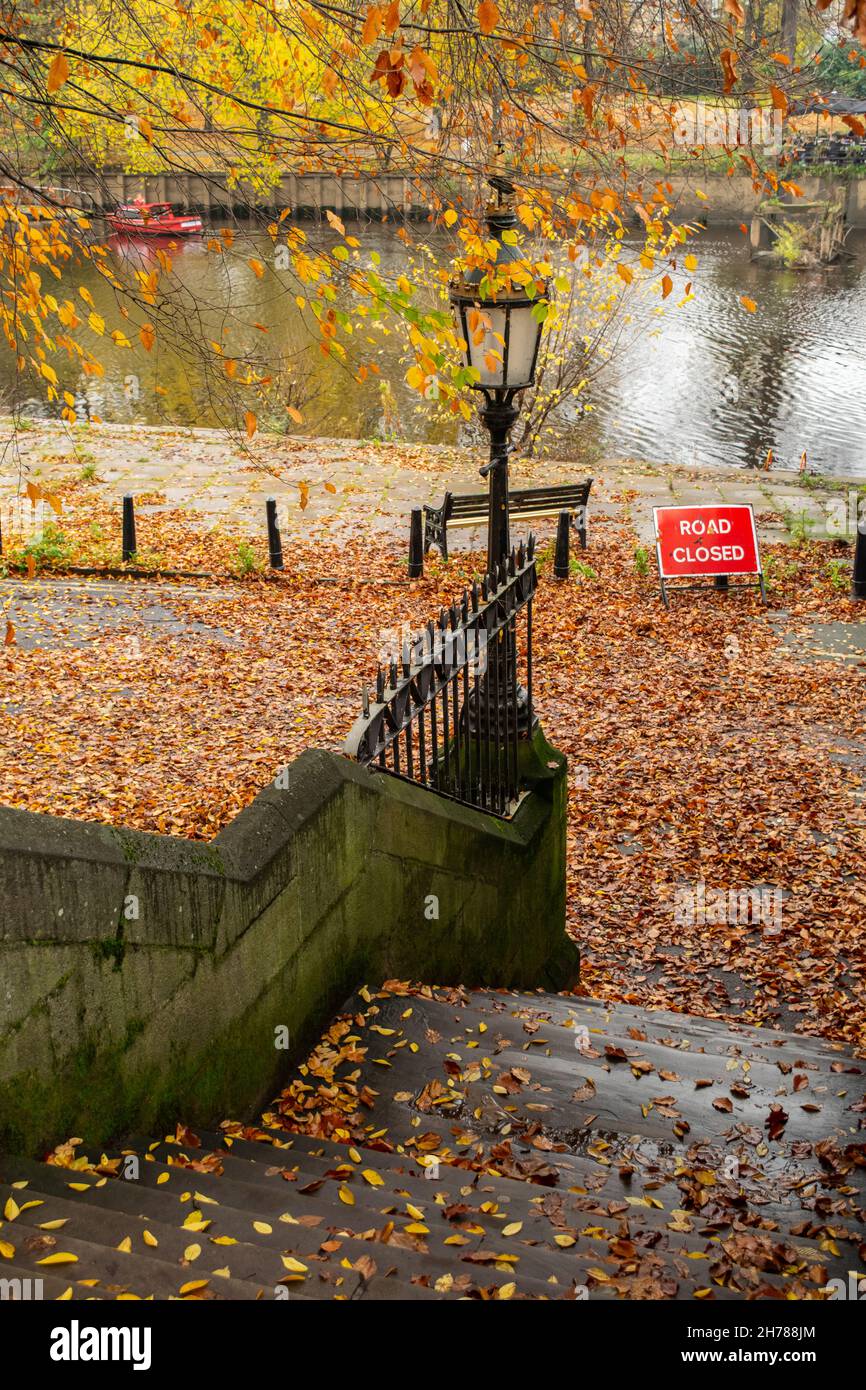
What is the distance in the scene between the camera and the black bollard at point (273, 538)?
45.4 feet

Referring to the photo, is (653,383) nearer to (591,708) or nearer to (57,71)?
(591,708)

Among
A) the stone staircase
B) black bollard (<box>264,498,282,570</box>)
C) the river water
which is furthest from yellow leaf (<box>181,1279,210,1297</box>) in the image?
the river water

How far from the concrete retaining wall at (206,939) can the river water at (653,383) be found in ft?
52.3

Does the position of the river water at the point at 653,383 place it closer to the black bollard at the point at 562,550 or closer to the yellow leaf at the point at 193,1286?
the black bollard at the point at 562,550

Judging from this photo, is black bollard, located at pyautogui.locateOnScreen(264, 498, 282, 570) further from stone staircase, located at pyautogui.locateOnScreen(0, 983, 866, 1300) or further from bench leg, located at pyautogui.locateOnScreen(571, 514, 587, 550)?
stone staircase, located at pyautogui.locateOnScreen(0, 983, 866, 1300)

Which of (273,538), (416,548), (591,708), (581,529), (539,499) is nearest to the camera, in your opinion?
(591,708)

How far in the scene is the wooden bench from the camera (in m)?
14.6

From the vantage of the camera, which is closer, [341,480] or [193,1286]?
[193,1286]

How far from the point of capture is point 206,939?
4.05 meters

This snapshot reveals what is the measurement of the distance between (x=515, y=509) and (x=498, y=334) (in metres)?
8.64

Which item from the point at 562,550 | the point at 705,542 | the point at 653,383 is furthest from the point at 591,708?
the point at 653,383

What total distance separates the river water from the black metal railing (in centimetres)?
1469

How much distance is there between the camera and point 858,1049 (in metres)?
5.83
